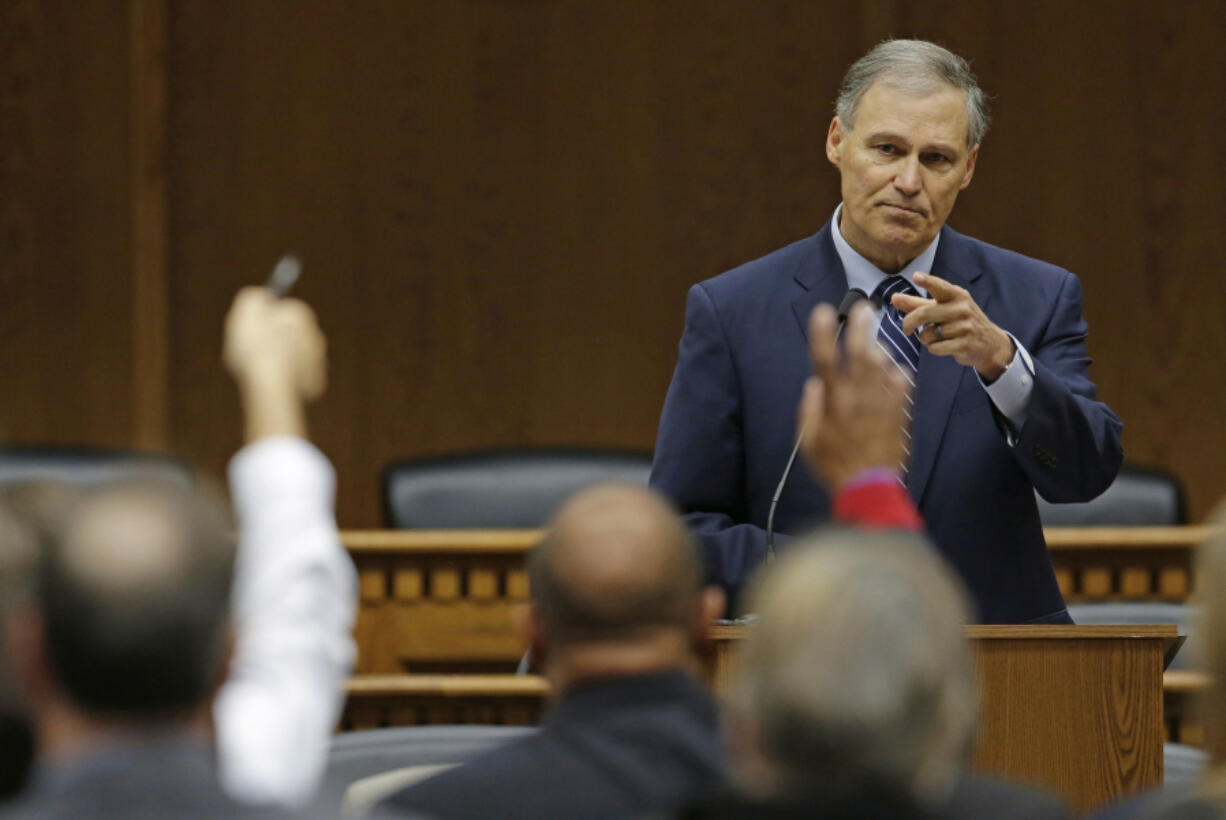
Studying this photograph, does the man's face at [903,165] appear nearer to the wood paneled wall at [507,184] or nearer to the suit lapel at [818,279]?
the suit lapel at [818,279]

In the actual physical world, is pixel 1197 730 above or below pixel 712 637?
below

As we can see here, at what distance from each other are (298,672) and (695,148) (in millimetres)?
5006

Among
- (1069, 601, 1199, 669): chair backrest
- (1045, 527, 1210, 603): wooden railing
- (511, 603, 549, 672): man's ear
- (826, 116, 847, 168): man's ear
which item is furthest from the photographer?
(1045, 527, 1210, 603): wooden railing

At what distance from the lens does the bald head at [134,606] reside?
144 cm

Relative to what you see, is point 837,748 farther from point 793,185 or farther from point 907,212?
point 793,185

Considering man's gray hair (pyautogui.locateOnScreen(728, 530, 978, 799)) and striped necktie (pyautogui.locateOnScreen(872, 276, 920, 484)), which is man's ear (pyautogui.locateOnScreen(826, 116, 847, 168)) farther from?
man's gray hair (pyautogui.locateOnScreen(728, 530, 978, 799))

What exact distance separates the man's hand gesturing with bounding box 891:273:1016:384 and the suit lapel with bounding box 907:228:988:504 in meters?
0.39

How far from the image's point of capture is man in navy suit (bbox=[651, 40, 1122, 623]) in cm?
324

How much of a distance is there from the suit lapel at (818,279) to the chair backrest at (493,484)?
168 centimetres

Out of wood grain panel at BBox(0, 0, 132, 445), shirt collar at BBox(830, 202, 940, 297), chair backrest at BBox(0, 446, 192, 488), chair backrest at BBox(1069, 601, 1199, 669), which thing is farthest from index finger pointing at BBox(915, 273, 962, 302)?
wood grain panel at BBox(0, 0, 132, 445)

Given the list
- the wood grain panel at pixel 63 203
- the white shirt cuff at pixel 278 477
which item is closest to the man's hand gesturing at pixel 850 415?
the white shirt cuff at pixel 278 477

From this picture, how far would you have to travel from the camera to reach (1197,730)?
440 centimetres

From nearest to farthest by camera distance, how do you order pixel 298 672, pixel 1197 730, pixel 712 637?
pixel 298 672 < pixel 712 637 < pixel 1197 730

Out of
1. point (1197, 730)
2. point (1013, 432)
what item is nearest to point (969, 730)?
point (1013, 432)
